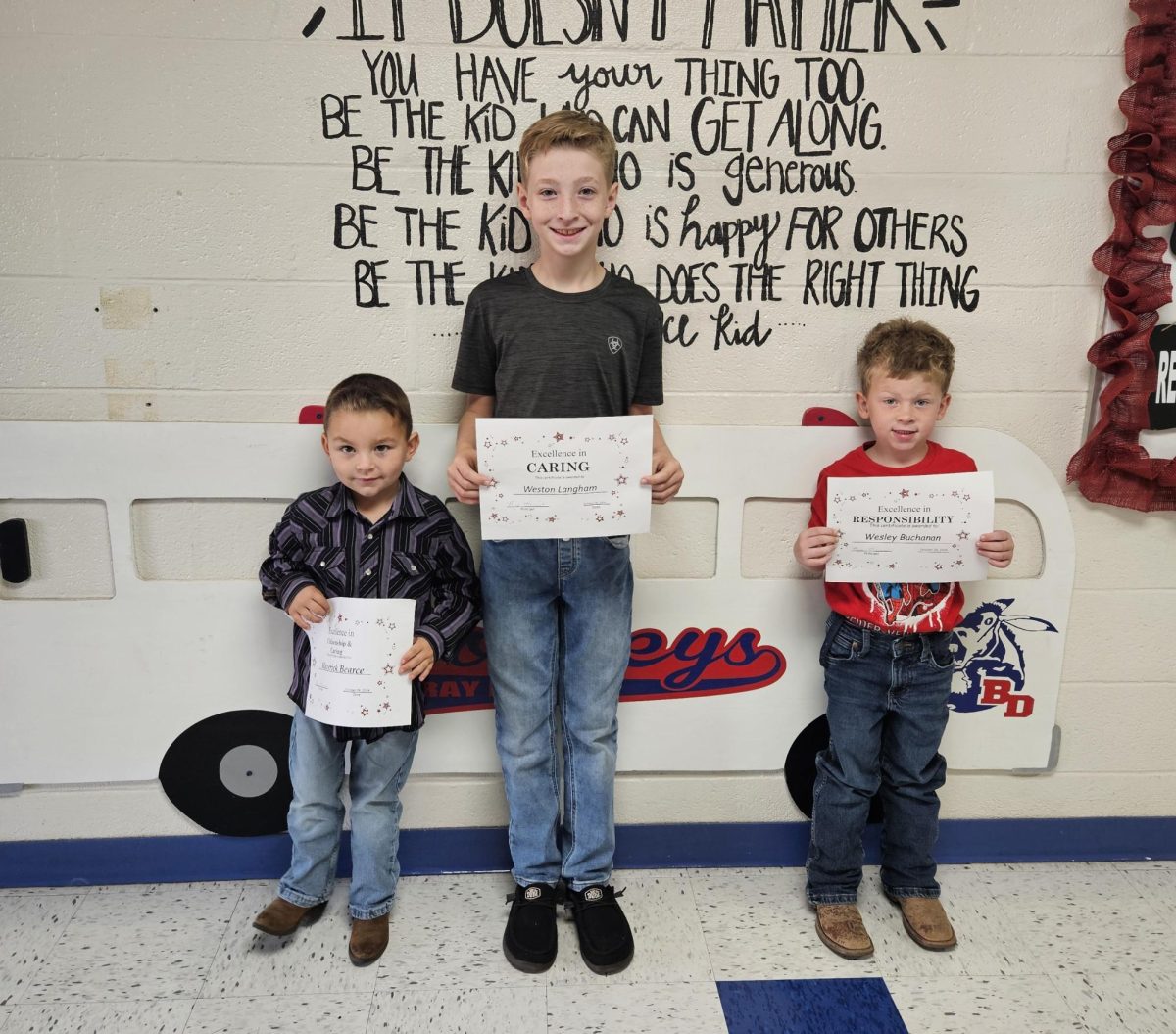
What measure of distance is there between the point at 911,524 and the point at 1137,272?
2.30 ft

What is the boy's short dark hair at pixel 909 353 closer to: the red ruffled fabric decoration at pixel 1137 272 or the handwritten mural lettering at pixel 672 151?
the handwritten mural lettering at pixel 672 151

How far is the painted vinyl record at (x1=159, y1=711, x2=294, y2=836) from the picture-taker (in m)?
1.97

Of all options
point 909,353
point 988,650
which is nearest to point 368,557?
point 909,353

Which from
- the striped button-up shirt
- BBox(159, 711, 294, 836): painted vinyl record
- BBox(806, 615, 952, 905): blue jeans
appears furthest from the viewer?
BBox(159, 711, 294, 836): painted vinyl record

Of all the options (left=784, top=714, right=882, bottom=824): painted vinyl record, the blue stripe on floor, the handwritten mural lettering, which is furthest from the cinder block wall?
the blue stripe on floor

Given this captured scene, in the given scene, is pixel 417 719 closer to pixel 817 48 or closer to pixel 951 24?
pixel 817 48

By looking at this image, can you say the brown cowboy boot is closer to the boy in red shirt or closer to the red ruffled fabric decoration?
the boy in red shirt

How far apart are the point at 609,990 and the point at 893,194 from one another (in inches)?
65.8

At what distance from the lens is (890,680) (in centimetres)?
179

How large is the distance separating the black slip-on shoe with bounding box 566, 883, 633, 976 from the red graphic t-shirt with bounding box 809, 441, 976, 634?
0.77 meters

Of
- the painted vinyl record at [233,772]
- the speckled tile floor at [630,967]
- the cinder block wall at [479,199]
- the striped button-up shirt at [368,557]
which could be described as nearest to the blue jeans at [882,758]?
the speckled tile floor at [630,967]

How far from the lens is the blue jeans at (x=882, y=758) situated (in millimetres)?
1798

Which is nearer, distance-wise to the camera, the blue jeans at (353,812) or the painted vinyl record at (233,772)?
the blue jeans at (353,812)

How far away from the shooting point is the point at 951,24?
1746 mm
